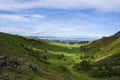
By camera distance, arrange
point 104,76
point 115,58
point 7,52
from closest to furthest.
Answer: point 7,52 < point 104,76 < point 115,58

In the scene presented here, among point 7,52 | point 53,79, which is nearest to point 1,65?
point 53,79

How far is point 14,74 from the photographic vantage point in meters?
48.5

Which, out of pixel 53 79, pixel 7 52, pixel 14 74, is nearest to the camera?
pixel 14 74

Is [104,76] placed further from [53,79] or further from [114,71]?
[53,79]

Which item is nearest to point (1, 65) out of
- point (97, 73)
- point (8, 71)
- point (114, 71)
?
point (8, 71)

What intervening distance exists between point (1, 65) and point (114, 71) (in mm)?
79580

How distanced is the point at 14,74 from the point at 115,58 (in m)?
142

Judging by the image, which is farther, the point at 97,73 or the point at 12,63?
the point at 97,73

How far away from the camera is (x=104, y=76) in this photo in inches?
4469

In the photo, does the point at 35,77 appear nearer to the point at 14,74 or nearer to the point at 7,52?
the point at 14,74

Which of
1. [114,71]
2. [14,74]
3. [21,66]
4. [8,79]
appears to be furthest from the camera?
[114,71]

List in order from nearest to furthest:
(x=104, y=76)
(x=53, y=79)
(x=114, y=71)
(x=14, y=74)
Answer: (x=14, y=74) → (x=53, y=79) → (x=104, y=76) → (x=114, y=71)

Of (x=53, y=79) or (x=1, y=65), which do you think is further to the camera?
(x=53, y=79)

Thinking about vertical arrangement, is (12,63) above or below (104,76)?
above
